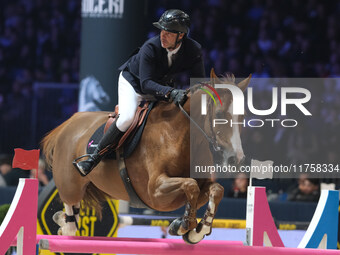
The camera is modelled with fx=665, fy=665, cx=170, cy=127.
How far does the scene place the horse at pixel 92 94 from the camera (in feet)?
25.2

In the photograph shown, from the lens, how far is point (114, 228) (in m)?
5.98

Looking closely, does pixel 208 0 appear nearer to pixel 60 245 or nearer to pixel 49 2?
pixel 49 2

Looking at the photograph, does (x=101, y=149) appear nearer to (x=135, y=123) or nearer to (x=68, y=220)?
(x=135, y=123)

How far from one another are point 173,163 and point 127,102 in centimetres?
65

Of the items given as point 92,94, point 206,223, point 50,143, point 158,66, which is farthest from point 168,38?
point 92,94

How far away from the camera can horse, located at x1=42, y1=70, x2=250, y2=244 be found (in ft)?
13.9

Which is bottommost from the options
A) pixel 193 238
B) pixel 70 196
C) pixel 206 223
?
pixel 70 196

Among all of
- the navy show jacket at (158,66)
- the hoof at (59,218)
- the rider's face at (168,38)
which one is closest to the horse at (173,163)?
the hoof at (59,218)

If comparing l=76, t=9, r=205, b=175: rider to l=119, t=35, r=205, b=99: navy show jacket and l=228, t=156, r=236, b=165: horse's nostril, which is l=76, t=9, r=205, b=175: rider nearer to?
l=119, t=35, r=205, b=99: navy show jacket

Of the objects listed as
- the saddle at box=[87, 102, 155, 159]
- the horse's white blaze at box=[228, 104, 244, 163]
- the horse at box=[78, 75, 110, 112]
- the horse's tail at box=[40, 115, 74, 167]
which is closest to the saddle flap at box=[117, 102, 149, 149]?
the saddle at box=[87, 102, 155, 159]

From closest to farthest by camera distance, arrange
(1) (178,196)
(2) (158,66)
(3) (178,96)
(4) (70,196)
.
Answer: (1) (178,196) < (3) (178,96) < (2) (158,66) < (4) (70,196)

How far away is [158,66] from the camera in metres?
4.75

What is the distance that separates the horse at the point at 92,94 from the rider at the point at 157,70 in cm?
260

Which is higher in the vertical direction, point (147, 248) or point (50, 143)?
point (50, 143)
